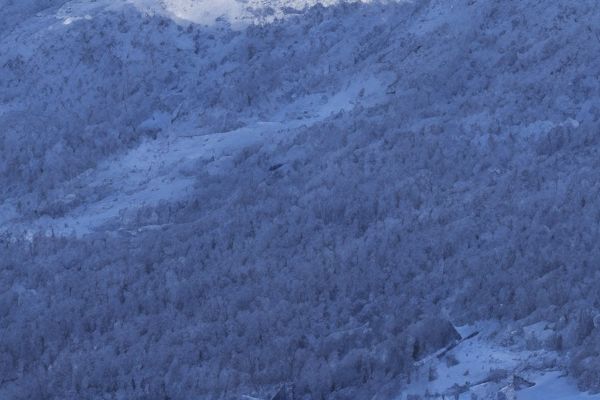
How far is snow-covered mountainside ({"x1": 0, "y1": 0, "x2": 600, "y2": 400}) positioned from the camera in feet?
43.6

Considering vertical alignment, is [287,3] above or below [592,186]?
above

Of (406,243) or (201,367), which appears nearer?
(201,367)

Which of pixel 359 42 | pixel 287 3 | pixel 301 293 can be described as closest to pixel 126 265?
pixel 301 293

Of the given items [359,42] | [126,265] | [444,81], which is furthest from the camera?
[359,42]

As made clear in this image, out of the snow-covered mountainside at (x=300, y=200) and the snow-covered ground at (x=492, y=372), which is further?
the snow-covered mountainside at (x=300, y=200)

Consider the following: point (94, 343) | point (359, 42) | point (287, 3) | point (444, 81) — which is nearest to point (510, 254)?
point (94, 343)

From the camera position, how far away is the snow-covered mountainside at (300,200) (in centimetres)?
1329

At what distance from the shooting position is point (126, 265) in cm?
1833

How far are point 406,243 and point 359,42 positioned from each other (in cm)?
1340

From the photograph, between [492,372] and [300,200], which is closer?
[492,372]

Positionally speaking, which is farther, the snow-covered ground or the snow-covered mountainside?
the snow-covered mountainside

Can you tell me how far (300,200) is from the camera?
1992 centimetres

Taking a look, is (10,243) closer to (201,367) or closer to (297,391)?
(201,367)

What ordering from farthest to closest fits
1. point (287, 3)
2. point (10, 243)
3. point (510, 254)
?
point (287, 3)
point (10, 243)
point (510, 254)
